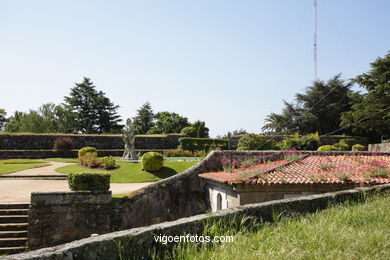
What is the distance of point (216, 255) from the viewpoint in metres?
3.43

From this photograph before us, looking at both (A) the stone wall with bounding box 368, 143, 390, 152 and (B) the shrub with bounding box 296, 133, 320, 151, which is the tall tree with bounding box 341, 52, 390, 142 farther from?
(B) the shrub with bounding box 296, 133, 320, 151

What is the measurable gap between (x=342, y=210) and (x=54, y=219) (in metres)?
9.45

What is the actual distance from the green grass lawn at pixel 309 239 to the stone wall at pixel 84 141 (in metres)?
31.5

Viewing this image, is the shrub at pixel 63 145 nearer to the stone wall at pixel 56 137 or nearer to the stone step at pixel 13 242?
the stone wall at pixel 56 137

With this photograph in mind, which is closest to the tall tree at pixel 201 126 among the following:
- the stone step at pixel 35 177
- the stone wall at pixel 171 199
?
the stone step at pixel 35 177

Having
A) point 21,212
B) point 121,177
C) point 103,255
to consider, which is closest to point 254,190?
point 103,255

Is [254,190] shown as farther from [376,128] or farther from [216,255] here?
[376,128]

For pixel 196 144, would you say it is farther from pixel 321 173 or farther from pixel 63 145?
pixel 321 173

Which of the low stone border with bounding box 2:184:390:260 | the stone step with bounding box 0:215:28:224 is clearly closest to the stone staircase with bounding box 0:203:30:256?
the stone step with bounding box 0:215:28:224

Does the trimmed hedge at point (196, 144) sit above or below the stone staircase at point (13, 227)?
above

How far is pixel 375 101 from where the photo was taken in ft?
113

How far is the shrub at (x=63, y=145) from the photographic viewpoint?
3042 centimetres

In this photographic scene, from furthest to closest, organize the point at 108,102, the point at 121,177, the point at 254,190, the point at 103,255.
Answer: the point at 108,102, the point at 121,177, the point at 254,190, the point at 103,255

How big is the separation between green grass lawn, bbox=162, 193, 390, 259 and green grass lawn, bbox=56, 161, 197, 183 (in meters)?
13.6
